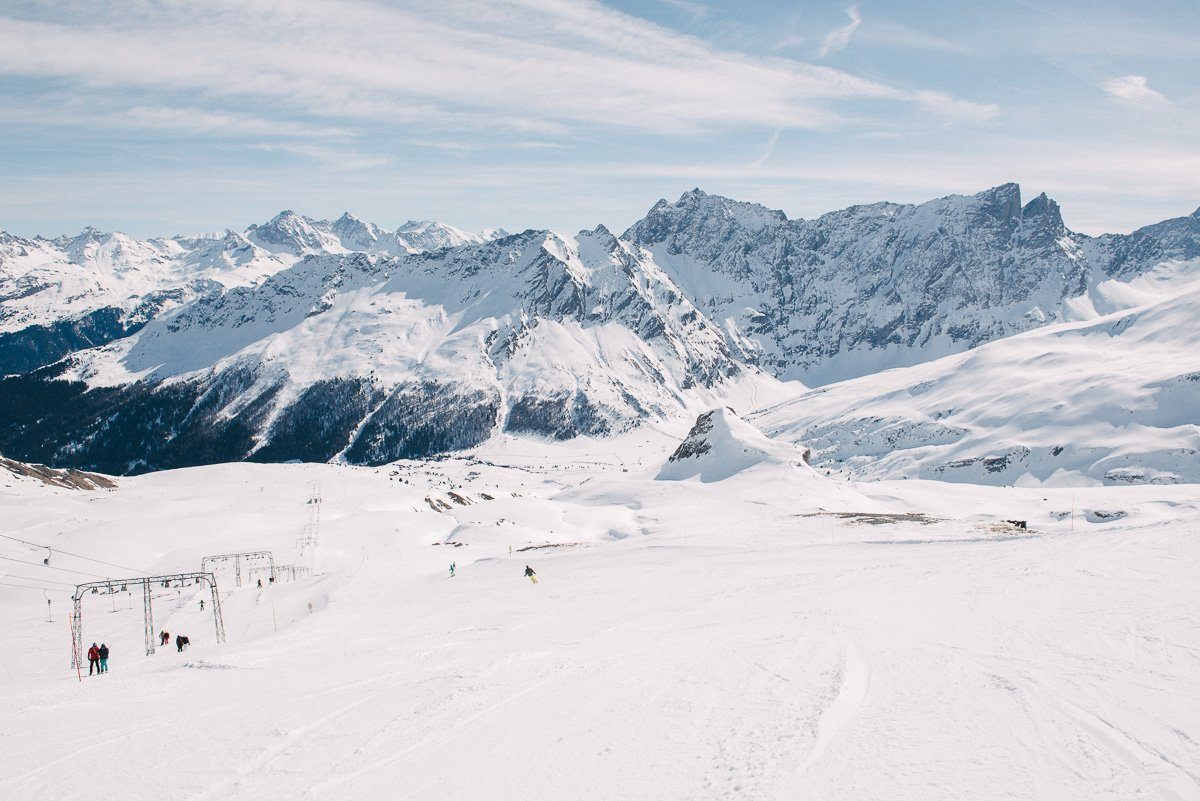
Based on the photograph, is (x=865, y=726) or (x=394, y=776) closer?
(x=394, y=776)

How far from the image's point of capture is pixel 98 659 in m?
28.9

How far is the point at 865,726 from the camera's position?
1438 centimetres

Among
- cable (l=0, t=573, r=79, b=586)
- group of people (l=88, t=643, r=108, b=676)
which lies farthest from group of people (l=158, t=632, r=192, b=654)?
cable (l=0, t=573, r=79, b=586)

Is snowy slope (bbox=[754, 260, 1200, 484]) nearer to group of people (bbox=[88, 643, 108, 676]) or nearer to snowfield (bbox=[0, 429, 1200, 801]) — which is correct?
snowfield (bbox=[0, 429, 1200, 801])

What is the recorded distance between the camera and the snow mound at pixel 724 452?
10629cm

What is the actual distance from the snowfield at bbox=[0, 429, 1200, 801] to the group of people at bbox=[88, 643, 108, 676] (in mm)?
1173

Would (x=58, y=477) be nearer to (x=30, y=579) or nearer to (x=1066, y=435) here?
(x=30, y=579)

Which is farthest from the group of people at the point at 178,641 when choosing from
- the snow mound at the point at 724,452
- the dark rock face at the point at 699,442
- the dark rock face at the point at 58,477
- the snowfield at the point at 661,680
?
the dark rock face at the point at 699,442

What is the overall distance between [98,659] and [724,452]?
296 feet

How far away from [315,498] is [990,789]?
9334 cm

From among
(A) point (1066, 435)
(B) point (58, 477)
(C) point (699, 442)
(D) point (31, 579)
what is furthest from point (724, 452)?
(A) point (1066, 435)

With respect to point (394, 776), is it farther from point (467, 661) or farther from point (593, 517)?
point (593, 517)

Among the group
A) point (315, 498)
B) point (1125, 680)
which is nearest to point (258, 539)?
point (315, 498)

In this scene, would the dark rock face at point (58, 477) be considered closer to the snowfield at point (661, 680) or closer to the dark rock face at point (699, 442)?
the snowfield at point (661, 680)
